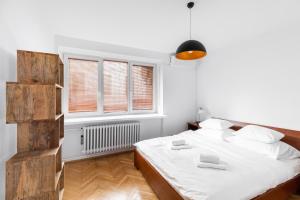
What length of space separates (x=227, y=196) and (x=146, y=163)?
114cm

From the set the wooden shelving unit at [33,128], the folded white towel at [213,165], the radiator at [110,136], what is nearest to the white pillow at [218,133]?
the folded white towel at [213,165]

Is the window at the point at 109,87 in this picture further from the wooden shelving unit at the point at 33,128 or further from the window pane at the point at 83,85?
the wooden shelving unit at the point at 33,128

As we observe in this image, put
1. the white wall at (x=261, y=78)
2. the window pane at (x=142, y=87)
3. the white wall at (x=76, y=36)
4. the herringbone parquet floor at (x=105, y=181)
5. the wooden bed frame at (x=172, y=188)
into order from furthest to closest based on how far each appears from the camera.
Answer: the window pane at (x=142, y=87) < the white wall at (x=261, y=78) < the herringbone parquet floor at (x=105, y=181) < the wooden bed frame at (x=172, y=188) < the white wall at (x=76, y=36)

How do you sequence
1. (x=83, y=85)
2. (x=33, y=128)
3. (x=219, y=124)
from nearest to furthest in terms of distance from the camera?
(x=33, y=128)
(x=219, y=124)
(x=83, y=85)

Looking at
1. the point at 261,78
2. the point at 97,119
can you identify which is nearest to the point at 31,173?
the point at 97,119

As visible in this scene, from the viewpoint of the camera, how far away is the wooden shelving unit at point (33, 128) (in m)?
1.04

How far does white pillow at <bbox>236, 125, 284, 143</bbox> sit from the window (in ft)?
6.96

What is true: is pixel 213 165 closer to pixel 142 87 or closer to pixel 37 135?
pixel 37 135

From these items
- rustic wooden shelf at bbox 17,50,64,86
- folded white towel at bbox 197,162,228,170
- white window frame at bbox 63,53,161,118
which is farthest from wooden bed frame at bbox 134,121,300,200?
rustic wooden shelf at bbox 17,50,64,86

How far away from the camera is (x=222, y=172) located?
1.56 m

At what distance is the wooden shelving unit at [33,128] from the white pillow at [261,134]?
2631 mm

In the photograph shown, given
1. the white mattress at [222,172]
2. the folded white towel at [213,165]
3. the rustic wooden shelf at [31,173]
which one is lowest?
the white mattress at [222,172]

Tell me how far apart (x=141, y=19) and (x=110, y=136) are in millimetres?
2312

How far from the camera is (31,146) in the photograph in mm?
1247
